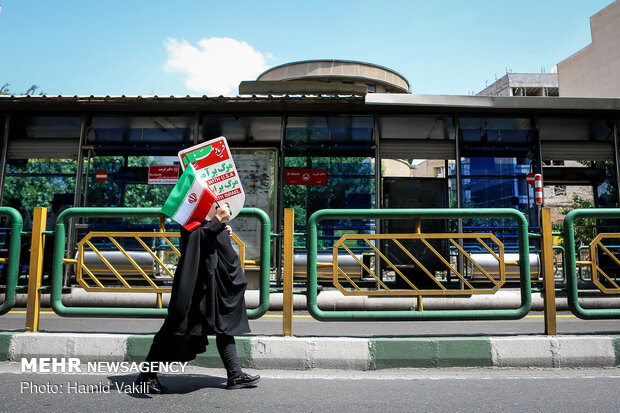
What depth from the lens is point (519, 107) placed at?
29.0 feet

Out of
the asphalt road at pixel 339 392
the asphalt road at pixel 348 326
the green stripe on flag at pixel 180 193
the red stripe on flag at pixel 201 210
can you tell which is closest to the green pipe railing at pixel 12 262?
the asphalt road at pixel 339 392

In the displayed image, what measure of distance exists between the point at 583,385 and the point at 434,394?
1.22 metres

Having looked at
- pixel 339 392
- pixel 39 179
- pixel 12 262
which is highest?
pixel 39 179

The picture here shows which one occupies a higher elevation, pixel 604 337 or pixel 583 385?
pixel 604 337

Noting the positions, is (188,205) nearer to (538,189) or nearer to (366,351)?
(366,351)

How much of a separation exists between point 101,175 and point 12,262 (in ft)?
18.0

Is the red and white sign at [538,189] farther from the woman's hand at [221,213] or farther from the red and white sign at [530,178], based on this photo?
the woman's hand at [221,213]

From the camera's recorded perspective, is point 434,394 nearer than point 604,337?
Yes

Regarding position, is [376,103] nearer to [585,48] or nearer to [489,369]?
[489,369]

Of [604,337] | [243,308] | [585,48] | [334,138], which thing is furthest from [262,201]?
[585,48]

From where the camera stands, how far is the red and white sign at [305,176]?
9617 millimetres

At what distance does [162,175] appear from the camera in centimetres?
968

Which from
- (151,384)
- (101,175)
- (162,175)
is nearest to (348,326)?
(151,384)

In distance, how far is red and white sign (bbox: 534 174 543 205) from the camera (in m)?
9.32
